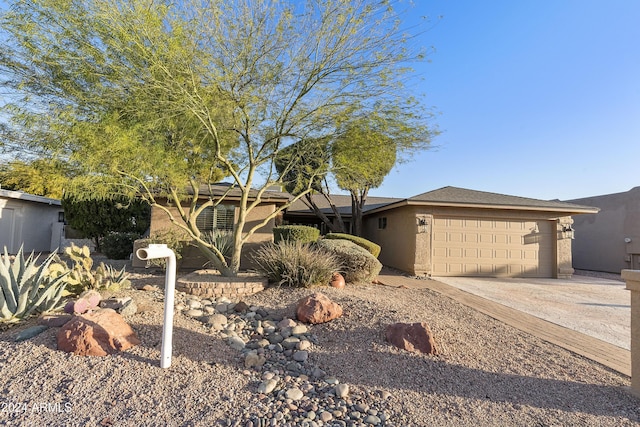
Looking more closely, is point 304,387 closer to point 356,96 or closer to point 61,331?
point 61,331

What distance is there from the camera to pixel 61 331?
3.60 metres

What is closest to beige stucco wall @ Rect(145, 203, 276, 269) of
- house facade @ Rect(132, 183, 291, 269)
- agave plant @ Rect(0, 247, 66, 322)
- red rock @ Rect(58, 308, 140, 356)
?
house facade @ Rect(132, 183, 291, 269)

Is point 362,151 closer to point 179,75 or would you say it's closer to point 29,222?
point 179,75

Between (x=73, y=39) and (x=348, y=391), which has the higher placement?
(x=73, y=39)

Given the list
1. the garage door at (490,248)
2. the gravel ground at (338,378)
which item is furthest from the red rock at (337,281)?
the garage door at (490,248)

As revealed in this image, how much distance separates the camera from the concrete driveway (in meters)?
5.83

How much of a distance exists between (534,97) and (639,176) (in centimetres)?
891

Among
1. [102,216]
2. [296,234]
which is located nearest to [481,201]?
[296,234]

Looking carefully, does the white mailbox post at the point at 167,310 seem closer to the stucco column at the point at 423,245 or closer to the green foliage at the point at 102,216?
the stucco column at the point at 423,245

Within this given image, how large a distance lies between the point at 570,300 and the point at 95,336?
9.78 meters

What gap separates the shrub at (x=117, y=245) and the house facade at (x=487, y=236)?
1076 centimetres

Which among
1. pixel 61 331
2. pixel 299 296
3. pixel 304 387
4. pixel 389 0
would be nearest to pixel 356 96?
pixel 389 0

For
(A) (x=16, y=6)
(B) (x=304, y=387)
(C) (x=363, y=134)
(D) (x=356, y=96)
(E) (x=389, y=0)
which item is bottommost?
(B) (x=304, y=387)

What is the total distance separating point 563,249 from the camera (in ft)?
39.8
